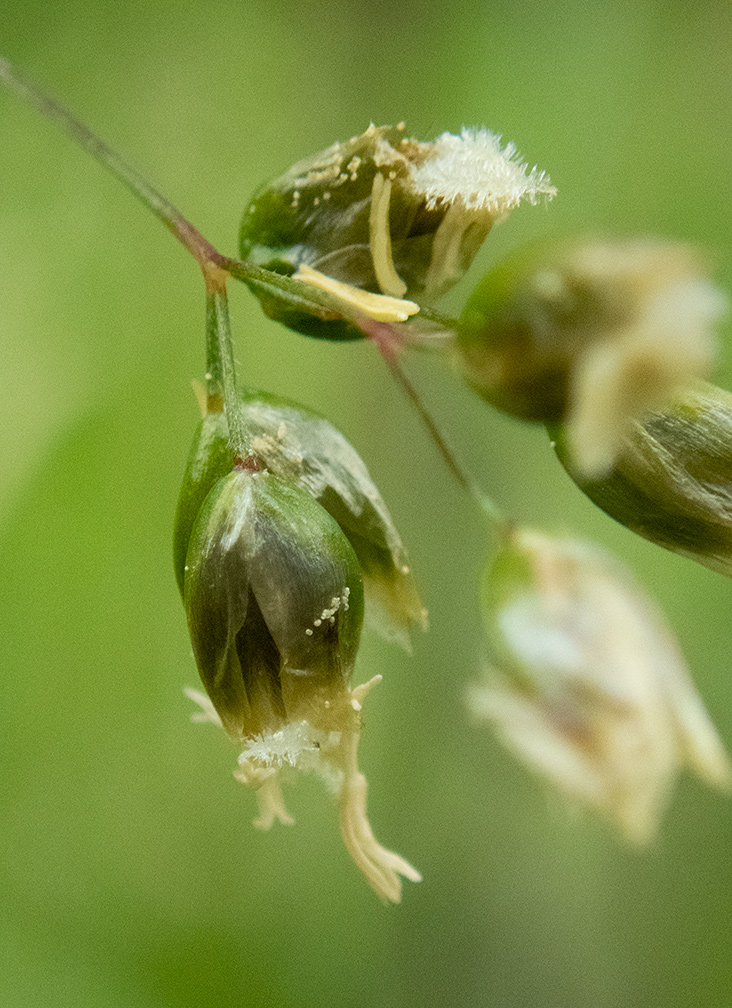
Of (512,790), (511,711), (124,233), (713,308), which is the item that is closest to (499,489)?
(512,790)

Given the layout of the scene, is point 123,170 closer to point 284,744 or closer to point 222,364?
point 222,364

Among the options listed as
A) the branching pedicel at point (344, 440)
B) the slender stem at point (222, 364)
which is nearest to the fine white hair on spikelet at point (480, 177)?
the branching pedicel at point (344, 440)

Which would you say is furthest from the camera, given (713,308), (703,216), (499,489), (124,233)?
(499,489)

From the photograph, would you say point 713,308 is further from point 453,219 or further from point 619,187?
point 619,187

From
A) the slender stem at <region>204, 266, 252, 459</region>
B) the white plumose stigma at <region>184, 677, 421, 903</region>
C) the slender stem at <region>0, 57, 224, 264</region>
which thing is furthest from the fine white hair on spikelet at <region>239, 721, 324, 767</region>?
the slender stem at <region>0, 57, 224, 264</region>

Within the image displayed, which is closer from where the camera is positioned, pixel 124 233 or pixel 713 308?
pixel 713 308

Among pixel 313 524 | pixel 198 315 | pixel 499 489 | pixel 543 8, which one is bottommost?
pixel 499 489
